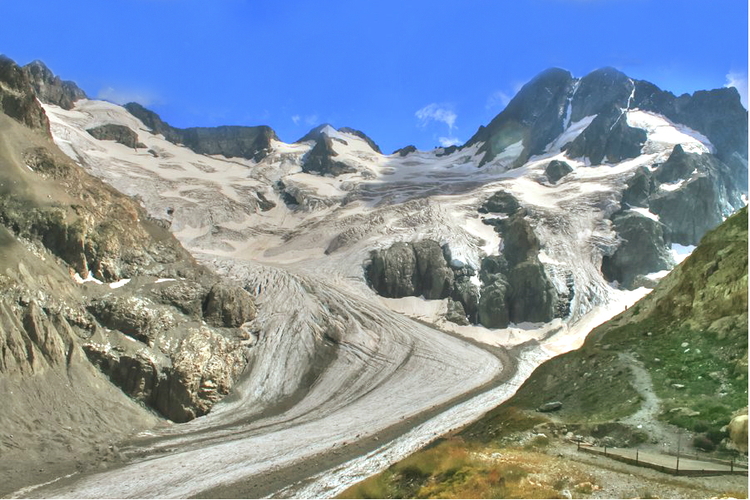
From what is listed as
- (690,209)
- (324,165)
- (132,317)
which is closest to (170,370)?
(132,317)

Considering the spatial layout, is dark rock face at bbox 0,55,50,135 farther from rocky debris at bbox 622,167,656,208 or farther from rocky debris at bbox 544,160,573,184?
rocky debris at bbox 544,160,573,184

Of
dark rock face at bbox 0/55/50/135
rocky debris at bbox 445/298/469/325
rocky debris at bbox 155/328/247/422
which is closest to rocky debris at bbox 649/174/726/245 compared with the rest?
rocky debris at bbox 445/298/469/325

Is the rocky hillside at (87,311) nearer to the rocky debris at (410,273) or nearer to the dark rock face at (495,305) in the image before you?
the rocky debris at (410,273)

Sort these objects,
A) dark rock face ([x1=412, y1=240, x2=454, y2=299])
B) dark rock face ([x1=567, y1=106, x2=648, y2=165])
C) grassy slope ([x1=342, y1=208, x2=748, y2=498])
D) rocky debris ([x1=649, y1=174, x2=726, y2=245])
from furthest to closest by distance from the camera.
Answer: dark rock face ([x1=567, y1=106, x2=648, y2=165]) → rocky debris ([x1=649, y1=174, x2=726, y2=245]) → dark rock face ([x1=412, y1=240, x2=454, y2=299]) → grassy slope ([x1=342, y1=208, x2=748, y2=498])

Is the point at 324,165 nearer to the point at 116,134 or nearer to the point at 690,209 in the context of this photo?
the point at 116,134

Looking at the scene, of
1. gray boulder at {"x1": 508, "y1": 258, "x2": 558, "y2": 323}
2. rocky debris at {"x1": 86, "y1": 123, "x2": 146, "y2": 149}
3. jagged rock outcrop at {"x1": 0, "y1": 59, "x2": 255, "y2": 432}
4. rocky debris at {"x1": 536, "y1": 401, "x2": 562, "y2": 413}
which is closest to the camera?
rocky debris at {"x1": 536, "y1": 401, "x2": 562, "y2": 413}

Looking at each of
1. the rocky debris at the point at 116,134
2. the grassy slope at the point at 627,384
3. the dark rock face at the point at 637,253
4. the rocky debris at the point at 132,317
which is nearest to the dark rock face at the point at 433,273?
the dark rock face at the point at 637,253
